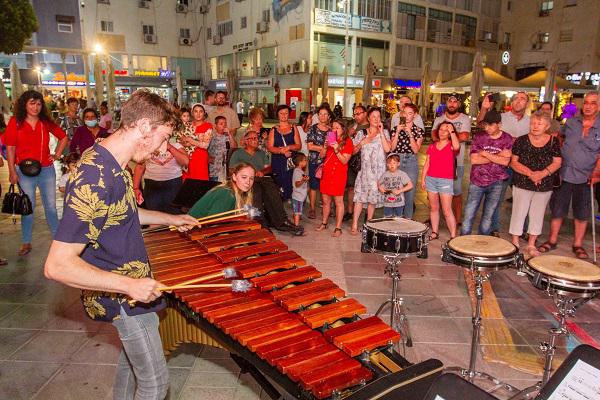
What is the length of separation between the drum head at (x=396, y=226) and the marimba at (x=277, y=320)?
86cm

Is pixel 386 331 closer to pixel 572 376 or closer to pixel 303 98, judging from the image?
pixel 572 376

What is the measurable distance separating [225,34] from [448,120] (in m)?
36.0

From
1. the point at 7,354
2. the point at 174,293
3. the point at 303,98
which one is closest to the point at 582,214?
the point at 174,293

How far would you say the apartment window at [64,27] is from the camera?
39375 millimetres

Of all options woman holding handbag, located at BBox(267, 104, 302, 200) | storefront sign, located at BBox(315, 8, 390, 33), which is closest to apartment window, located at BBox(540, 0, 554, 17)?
storefront sign, located at BBox(315, 8, 390, 33)

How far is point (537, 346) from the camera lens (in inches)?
153

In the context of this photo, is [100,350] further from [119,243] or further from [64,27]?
[64,27]

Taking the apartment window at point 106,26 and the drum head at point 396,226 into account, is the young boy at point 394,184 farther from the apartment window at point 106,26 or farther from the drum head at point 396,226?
the apartment window at point 106,26

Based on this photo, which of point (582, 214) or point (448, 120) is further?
point (448, 120)

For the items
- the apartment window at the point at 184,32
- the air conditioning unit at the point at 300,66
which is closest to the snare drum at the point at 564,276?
the air conditioning unit at the point at 300,66

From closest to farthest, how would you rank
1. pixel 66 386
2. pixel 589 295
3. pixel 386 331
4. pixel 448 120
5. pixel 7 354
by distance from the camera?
1. pixel 386 331
2. pixel 589 295
3. pixel 66 386
4. pixel 7 354
5. pixel 448 120

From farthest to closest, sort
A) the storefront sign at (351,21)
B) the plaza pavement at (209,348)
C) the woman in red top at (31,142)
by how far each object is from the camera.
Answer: the storefront sign at (351,21) < the woman in red top at (31,142) < the plaza pavement at (209,348)

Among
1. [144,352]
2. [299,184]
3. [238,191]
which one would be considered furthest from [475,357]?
[299,184]

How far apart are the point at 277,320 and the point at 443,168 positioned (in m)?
4.44
